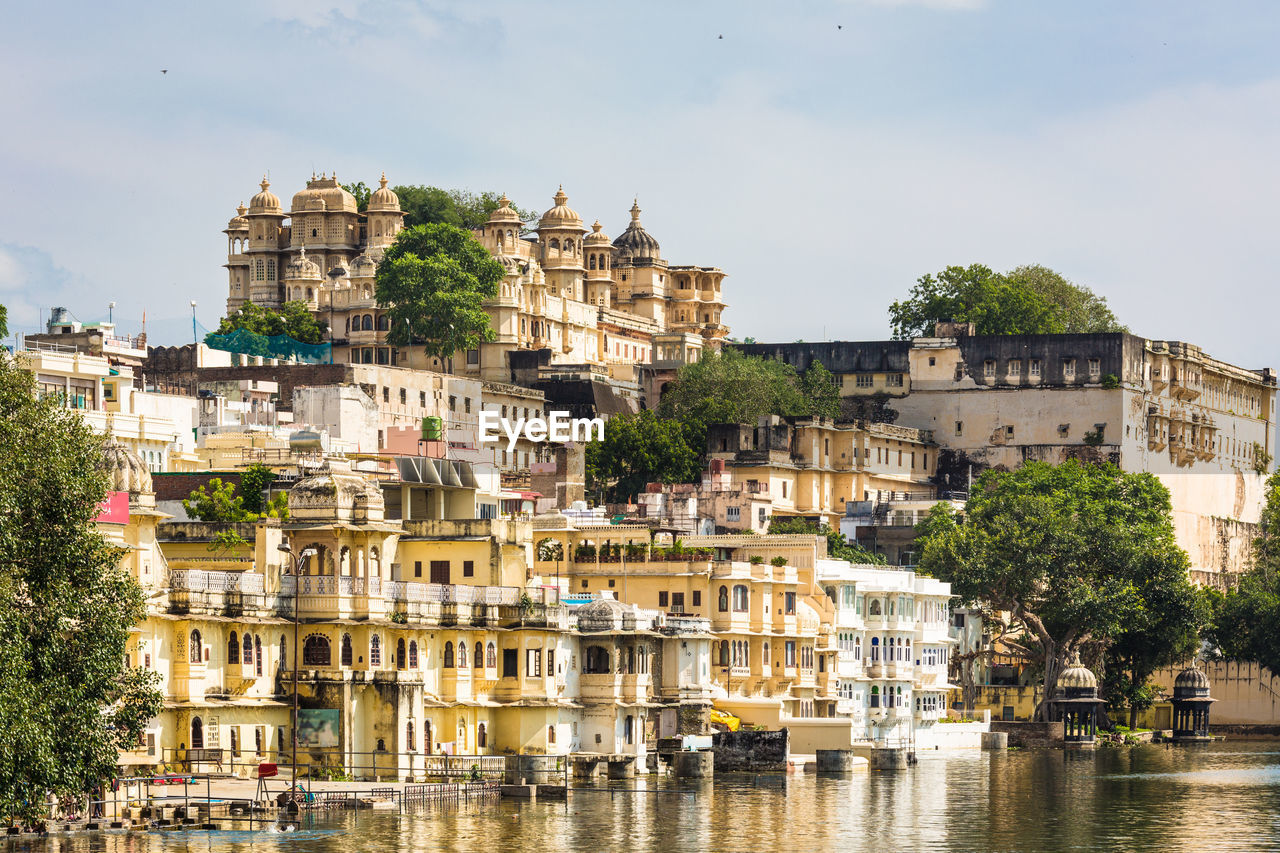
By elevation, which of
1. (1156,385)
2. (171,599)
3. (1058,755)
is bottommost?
(1058,755)

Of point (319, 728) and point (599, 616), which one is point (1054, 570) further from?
point (319, 728)

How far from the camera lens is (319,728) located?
65.7 metres

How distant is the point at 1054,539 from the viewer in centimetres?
10988

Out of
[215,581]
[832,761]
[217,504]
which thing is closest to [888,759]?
[832,761]

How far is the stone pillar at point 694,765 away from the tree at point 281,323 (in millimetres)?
62551

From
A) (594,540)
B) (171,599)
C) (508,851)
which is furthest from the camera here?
(594,540)

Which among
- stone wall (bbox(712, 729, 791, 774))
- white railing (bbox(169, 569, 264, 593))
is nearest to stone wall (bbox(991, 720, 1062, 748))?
stone wall (bbox(712, 729, 791, 774))

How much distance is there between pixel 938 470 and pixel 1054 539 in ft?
105

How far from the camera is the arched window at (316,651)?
221 feet

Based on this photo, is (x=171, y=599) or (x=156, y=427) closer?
(x=171, y=599)

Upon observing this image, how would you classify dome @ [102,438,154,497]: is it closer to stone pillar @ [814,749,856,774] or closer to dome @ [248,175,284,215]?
stone pillar @ [814,749,856,774]

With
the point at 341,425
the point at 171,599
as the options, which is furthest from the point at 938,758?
the point at 171,599

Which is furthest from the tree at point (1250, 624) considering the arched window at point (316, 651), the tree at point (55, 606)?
the tree at point (55, 606)

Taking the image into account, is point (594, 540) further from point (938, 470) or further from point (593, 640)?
point (938, 470)
